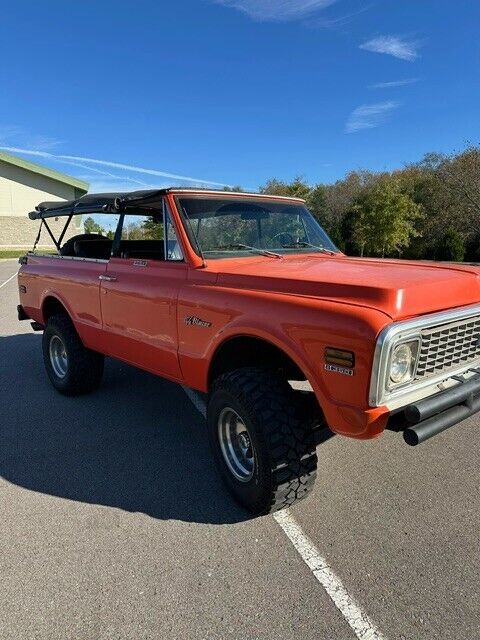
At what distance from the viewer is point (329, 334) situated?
2.31 m

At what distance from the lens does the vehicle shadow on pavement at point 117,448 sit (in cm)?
305

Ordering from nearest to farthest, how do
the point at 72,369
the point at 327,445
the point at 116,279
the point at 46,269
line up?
the point at 327,445, the point at 116,279, the point at 72,369, the point at 46,269

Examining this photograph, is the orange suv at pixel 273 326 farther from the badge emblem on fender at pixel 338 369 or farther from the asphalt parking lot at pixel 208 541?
the asphalt parking lot at pixel 208 541

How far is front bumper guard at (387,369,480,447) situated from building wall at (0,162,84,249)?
130ft

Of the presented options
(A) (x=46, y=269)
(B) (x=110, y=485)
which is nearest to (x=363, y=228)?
(A) (x=46, y=269)

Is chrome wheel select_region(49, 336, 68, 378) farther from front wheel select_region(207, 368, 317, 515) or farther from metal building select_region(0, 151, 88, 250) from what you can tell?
metal building select_region(0, 151, 88, 250)

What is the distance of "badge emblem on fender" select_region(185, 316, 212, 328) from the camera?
3.07 meters

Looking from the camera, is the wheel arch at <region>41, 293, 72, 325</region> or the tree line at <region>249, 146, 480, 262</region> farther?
the tree line at <region>249, 146, 480, 262</region>

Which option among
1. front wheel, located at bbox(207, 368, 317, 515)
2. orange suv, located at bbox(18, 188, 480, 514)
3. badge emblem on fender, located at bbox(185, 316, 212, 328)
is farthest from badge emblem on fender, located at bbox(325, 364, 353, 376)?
badge emblem on fender, located at bbox(185, 316, 212, 328)

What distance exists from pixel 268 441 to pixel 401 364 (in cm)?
85

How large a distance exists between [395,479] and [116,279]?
2.73 metres

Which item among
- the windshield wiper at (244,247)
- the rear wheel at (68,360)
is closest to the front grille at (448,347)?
the windshield wiper at (244,247)

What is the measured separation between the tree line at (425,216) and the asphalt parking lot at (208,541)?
2536cm

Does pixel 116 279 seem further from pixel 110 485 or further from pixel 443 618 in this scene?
pixel 443 618
